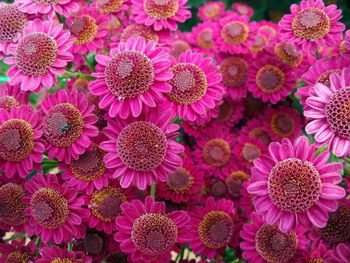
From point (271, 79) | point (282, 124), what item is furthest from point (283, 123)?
point (271, 79)

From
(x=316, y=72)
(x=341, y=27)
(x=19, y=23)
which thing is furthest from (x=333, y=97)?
(x=19, y=23)

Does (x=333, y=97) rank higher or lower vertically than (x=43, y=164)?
higher

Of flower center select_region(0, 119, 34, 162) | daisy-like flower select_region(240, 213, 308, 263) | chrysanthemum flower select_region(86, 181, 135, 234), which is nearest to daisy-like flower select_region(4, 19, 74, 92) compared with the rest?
flower center select_region(0, 119, 34, 162)

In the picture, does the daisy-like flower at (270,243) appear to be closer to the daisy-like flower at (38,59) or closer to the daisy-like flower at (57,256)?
the daisy-like flower at (57,256)

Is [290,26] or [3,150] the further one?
[290,26]

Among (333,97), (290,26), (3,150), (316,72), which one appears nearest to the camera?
(333,97)

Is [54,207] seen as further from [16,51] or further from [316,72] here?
[316,72]

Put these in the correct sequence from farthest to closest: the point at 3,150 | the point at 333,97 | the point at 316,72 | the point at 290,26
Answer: the point at 290,26, the point at 316,72, the point at 3,150, the point at 333,97
